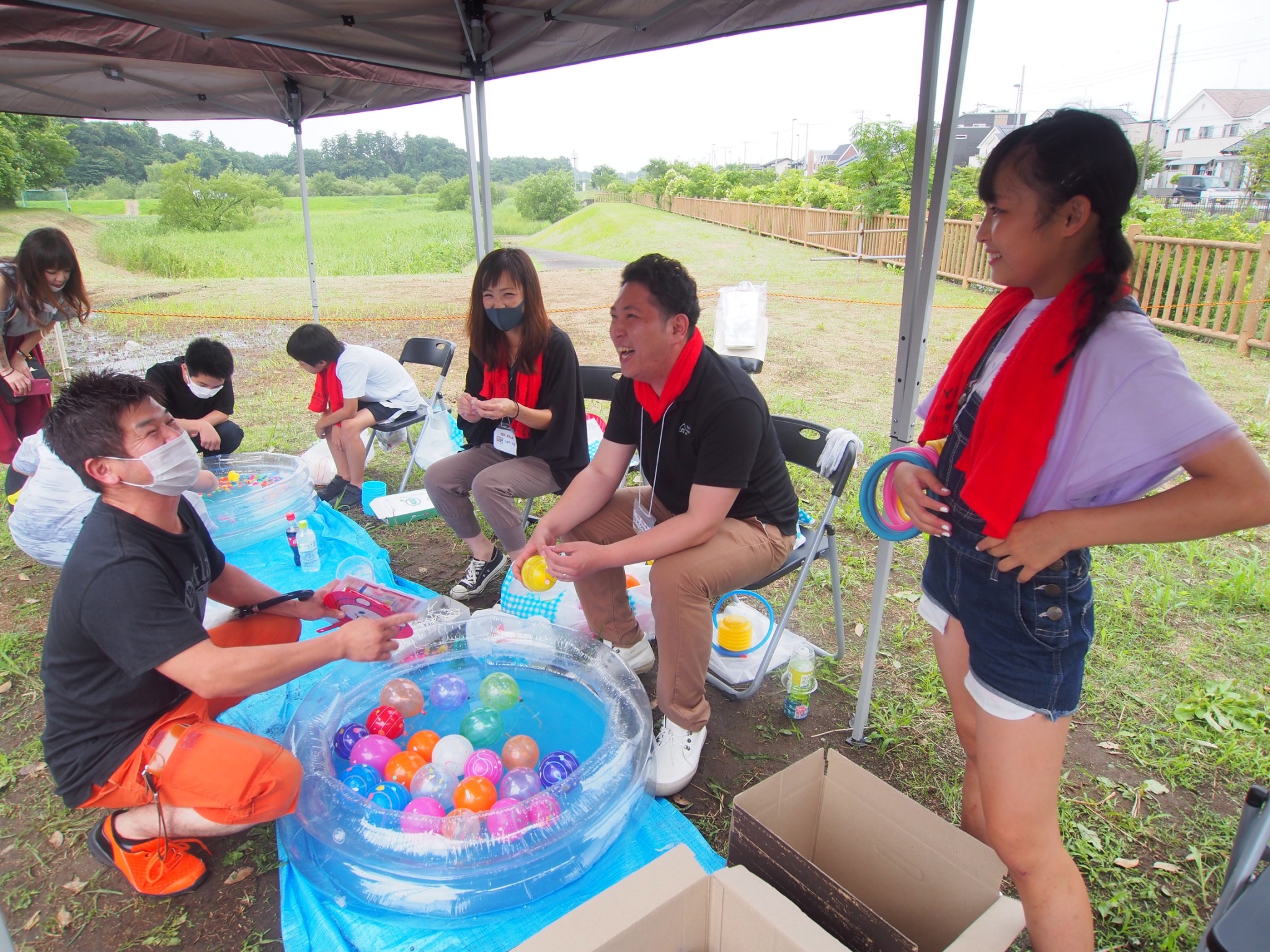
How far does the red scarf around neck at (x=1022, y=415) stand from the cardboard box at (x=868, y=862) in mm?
755

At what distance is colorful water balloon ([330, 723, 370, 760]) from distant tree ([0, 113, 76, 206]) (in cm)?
2186

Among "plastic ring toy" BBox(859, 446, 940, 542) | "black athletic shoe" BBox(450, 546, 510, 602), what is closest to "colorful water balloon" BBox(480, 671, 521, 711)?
"black athletic shoe" BBox(450, 546, 510, 602)

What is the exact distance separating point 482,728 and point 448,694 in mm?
299

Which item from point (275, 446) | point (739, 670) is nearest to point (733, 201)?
point (275, 446)

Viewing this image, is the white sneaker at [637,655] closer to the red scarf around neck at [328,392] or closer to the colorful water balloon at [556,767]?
the colorful water balloon at [556,767]

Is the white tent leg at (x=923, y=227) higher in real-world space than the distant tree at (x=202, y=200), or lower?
lower

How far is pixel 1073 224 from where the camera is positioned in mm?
1328

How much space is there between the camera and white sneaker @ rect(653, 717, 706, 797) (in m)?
2.45

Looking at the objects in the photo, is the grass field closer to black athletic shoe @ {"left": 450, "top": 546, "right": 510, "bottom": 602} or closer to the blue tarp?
the blue tarp

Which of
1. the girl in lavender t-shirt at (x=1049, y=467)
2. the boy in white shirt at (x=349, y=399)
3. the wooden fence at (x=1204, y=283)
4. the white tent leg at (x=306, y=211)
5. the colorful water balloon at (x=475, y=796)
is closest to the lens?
the girl in lavender t-shirt at (x=1049, y=467)

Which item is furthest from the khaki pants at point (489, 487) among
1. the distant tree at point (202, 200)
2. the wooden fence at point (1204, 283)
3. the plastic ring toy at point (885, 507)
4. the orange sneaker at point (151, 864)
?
the distant tree at point (202, 200)

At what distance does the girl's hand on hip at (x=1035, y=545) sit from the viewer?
1373mm

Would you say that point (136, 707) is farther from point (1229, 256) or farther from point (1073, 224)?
point (1229, 256)

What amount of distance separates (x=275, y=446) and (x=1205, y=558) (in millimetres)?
6771
